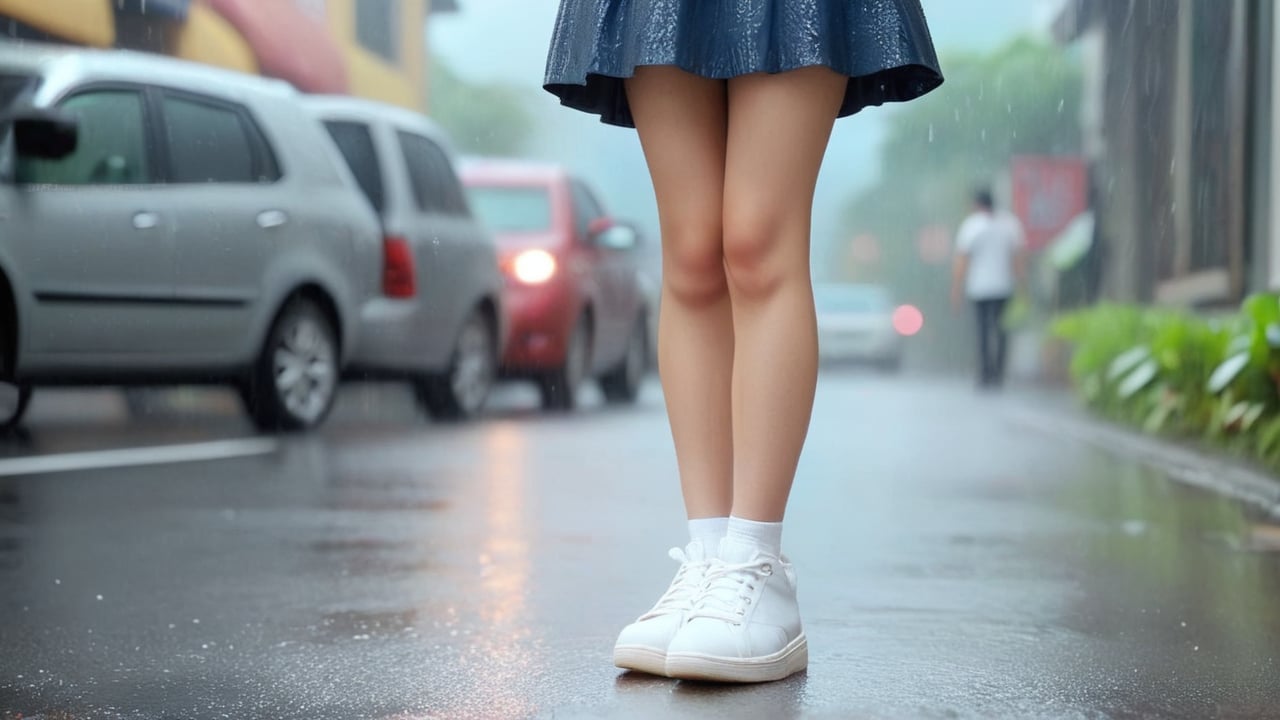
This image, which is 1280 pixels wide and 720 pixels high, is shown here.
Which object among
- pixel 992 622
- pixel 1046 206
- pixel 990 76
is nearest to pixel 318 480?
pixel 992 622

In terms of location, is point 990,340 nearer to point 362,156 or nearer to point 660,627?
point 362,156

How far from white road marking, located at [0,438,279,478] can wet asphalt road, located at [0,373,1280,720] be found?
0.55 feet

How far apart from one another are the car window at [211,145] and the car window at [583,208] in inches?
133

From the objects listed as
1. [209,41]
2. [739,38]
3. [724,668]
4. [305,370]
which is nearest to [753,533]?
[724,668]

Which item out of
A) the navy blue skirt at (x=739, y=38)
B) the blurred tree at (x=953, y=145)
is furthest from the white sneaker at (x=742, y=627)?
the blurred tree at (x=953, y=145)

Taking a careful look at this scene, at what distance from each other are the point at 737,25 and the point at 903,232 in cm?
6107

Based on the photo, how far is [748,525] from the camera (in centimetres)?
303

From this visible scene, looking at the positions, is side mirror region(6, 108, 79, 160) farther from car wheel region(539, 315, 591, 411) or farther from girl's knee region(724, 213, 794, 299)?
girl's knee region(724, 213, 794, 299)

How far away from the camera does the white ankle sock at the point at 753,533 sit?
3025mm

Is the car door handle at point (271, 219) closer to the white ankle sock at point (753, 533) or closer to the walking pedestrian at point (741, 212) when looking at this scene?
the walking pedestrian at point (741, 212)

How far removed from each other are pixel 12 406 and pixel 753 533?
22.4 ft

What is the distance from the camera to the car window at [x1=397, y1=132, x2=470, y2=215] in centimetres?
1045

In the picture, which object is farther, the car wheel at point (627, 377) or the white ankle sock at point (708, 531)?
the car wheel at point (627, 377)

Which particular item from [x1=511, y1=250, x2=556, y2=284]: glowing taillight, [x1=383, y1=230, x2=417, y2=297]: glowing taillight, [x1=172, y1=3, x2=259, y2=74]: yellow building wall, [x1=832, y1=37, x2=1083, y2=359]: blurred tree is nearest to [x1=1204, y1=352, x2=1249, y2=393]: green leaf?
[x1=383, y1=230, x2=417, y2=297]: glowing taillight
